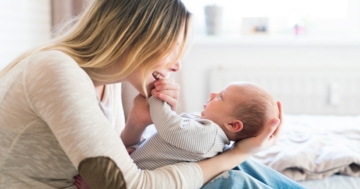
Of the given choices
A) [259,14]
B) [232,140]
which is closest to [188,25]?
[232,140]

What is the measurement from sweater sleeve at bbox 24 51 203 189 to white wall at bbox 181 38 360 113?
196cm

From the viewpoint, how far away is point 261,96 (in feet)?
4.19

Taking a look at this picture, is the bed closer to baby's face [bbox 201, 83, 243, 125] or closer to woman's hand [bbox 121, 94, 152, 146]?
baby's face [bbox 201, 83, 243, 125]

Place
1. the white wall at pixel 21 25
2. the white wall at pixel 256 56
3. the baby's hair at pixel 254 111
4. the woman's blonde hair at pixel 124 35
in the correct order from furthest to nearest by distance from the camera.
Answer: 1. the white wall at pixel 256 56
2. the white wall at pixel 21 25
3. the baby's hair at pixel 254 111
4. the woman's blonde hair at pixel 124 35

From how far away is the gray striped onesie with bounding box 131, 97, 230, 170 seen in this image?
115cm

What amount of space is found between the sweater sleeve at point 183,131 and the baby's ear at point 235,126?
91 millimetres

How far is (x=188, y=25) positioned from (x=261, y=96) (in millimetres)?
296

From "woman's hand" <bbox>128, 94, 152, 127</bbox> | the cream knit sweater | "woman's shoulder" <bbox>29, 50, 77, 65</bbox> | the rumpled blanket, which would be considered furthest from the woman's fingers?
the rumpled blanket

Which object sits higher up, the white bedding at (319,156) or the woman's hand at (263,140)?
the woman's hand at (263,140)

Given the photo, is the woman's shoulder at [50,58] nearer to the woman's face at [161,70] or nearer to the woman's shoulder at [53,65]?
the woman's shoulder at [53,65]

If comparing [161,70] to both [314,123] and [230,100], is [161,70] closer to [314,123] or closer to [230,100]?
[230,100]

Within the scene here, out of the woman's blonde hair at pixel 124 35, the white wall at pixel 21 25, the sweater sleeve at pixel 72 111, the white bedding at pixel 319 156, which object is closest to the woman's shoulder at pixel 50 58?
the sweater sleeve at pixel 72 111

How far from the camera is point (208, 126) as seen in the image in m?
1.21

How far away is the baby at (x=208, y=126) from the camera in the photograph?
1159 millimetres
